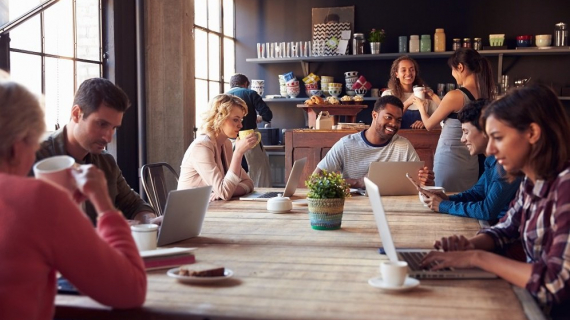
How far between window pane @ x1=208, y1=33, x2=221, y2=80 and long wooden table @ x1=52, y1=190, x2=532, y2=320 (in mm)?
4917

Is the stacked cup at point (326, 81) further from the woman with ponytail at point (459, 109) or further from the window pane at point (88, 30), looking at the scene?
the woman with ponytail at point (459, 109)

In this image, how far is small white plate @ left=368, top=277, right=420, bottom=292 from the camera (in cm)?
178

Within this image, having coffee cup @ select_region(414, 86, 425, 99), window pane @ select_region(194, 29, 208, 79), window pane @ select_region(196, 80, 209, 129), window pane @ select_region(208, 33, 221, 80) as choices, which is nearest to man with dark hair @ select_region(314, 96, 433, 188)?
coffee cup @ select_region(414, 86, 425, 99)

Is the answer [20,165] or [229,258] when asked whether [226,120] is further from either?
[20,165]

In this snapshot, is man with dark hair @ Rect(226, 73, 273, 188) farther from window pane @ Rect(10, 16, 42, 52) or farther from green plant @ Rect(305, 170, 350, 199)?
green plant @ Rect(305, 170, 350, 199)

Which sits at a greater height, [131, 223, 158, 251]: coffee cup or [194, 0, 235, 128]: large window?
[194, 0, 235, 128]: large window

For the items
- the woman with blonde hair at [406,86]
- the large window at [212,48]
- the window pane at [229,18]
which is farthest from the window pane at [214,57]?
the woman with blonde hair at [406,86]

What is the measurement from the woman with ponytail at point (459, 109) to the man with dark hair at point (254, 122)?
93.0 inches

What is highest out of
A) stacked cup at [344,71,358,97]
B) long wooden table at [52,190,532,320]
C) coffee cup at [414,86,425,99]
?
stacked cup at [344,71,358,97]

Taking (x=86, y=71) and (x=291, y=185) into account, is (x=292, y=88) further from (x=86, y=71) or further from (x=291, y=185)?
(x=291, y=185)

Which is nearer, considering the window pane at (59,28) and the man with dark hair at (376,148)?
the man with dark hair at (376,148)

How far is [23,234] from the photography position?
143 cm

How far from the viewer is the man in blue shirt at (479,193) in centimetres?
301

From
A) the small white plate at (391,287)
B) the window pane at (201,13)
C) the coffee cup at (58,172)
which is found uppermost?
the window pane at (201,13)
